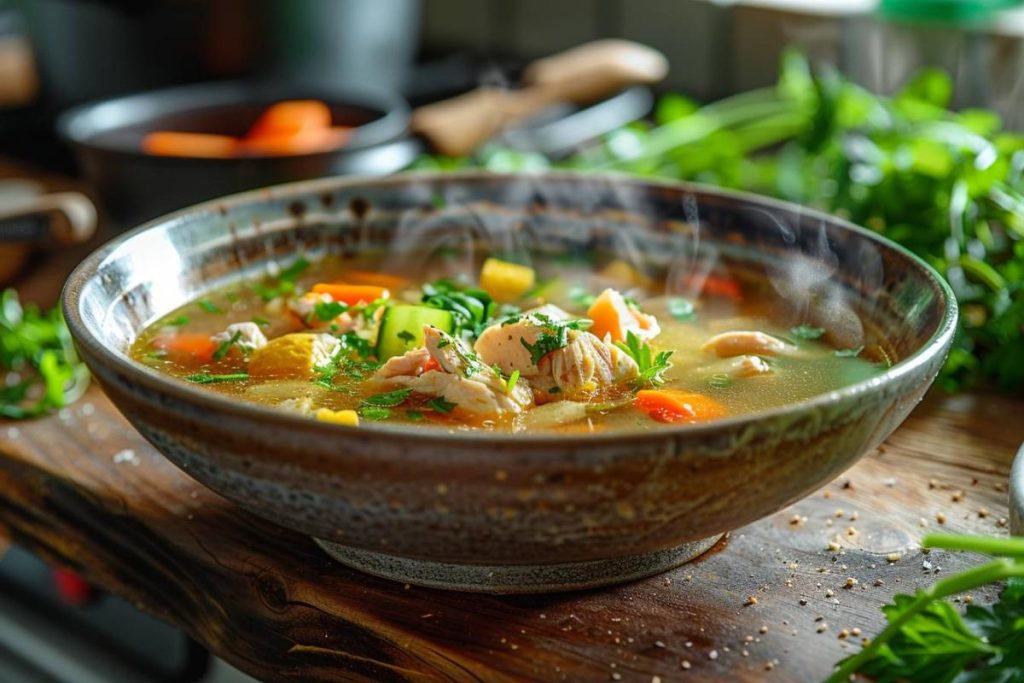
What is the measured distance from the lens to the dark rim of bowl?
2523 millimetres

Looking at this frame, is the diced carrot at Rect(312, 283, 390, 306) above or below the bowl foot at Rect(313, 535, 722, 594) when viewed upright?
above

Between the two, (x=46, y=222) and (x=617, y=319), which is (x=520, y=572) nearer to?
(x=617, y=319)

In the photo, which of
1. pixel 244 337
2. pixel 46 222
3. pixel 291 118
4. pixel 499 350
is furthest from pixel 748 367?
pixel 291 118

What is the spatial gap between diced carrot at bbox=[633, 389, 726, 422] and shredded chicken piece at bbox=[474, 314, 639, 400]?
0.17 ft

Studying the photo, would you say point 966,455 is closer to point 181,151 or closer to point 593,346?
point 593,346

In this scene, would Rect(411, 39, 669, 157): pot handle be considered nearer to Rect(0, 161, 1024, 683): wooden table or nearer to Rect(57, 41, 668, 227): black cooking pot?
Rect(57, 41, 668, 227): black cooking pot

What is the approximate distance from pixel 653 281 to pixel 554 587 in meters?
0.68

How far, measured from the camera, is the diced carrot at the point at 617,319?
162cm

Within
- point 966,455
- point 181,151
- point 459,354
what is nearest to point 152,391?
point 459,354

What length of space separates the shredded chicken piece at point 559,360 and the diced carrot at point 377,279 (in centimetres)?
41

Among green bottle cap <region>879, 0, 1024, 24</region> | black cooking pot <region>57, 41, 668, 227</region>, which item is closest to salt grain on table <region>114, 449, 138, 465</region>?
black cooking pot <region>57, 41, 668, 227</region>

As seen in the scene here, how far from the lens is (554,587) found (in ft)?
4.40

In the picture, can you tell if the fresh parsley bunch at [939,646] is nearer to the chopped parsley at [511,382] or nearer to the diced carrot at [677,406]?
the diced carrot at [677,406]

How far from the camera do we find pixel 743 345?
1597 mm
